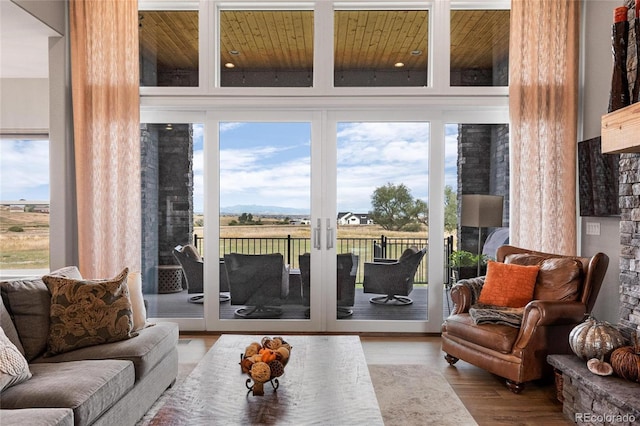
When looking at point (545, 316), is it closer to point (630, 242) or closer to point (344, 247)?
point (630, 242)

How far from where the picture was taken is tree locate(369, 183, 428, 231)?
4.79 m

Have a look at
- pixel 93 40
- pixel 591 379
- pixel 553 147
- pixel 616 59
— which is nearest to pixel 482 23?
pixel 553 147

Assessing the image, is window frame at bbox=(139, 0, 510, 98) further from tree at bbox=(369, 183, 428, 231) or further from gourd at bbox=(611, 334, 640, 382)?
gourd at bbox=(611, 334, 640, 382)

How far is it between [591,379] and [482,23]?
365 centimetres

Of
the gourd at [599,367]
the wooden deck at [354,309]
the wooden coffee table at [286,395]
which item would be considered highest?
the wooden coffee table at [286,395]

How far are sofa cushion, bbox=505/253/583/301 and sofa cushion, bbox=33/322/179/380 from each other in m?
2.89

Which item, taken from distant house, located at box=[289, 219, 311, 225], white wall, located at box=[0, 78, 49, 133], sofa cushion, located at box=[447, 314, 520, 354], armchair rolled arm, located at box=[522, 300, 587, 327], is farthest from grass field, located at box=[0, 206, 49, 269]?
armchair rolled arm, located at box=[522, 300, 587, 327]

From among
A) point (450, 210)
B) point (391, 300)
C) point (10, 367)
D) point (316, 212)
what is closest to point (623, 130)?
point (450, 210)

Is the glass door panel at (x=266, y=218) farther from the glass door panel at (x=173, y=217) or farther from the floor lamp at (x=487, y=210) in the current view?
the floor lamp at (x=487, y=210)

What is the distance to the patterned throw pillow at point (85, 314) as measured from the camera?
266 cm

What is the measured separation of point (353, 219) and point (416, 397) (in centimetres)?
206

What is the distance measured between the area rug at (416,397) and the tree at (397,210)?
4.96 feet

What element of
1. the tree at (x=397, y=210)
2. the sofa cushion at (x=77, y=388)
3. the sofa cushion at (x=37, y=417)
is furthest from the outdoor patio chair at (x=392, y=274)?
the sofa cushion at (x=37, y=417)

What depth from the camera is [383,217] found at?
4797mm
